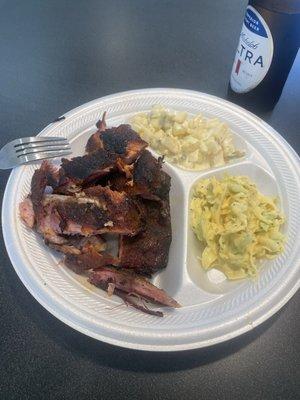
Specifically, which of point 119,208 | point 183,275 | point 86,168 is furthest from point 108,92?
point 183,275

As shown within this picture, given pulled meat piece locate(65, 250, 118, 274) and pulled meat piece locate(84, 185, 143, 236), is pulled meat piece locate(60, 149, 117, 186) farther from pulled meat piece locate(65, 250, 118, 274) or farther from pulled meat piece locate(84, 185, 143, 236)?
pulled meat piece locate(65, 250, 118, 274)

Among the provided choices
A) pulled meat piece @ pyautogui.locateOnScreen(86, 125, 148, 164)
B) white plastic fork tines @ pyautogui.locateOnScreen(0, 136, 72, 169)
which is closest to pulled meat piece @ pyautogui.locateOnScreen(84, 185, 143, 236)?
pulled meat piece @ pyautogui.locateOnScreen(86, 125, 148, 164)

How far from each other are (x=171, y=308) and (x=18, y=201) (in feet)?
2.57

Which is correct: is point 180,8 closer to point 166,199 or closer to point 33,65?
point 33,65

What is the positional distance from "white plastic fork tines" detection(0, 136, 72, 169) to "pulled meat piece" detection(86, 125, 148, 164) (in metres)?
Result: 0.17

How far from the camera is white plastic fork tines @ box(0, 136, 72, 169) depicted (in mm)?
1593

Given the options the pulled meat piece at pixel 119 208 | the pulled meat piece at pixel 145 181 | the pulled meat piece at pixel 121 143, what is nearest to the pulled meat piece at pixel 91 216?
the pulled meat piece at pixel 119 208

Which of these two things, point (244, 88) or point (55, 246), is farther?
point (244, 88)

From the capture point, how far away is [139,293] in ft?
4.31

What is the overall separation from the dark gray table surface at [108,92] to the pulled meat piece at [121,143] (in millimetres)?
538

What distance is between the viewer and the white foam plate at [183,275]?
1.18 metres

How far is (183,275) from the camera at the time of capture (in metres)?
1.38

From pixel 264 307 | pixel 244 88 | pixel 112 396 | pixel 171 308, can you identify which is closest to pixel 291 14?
pixel 244 88

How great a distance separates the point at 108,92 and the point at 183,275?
53.6 inches
